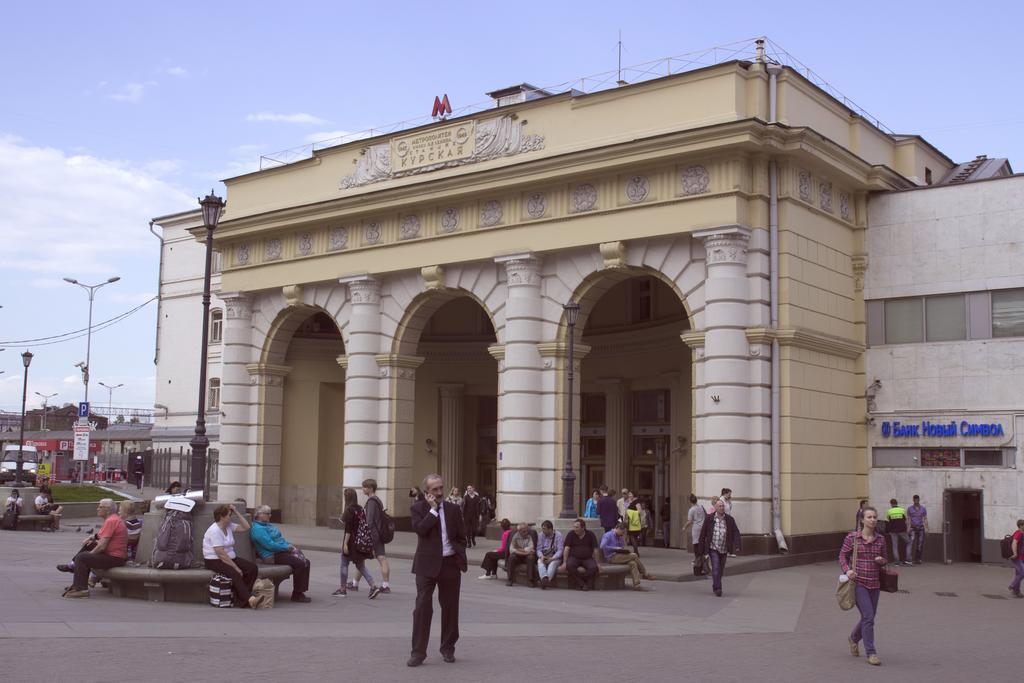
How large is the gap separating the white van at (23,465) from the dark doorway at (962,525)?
42.3 m

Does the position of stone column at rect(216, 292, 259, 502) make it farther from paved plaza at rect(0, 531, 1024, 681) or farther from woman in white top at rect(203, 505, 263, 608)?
woman in white top at rect(203, 505, 263, 608)

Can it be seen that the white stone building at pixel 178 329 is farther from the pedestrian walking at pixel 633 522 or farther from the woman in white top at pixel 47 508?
the pedestrian walking at pixel 633 522

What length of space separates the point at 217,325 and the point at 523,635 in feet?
157

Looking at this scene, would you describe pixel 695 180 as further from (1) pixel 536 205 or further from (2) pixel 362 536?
(2) pixel 362 536

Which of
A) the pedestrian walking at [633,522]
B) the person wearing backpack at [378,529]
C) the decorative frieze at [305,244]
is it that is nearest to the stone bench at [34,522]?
the decorative frieze at [305,244]

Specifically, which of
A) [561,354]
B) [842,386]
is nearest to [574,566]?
[561,354]

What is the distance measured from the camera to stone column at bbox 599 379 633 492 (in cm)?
3647

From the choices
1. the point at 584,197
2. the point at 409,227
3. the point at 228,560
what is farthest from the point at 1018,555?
the point at 409,227

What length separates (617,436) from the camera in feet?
121

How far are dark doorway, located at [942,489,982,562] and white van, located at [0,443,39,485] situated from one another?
139 ft

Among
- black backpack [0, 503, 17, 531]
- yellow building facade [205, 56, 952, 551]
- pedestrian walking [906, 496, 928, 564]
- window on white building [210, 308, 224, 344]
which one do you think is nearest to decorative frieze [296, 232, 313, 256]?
yellow building facade [205, 56, 952, 551]

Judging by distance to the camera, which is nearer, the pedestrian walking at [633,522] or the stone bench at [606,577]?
the stone bench at [606,577]

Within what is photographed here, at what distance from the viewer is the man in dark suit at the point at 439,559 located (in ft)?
40.0

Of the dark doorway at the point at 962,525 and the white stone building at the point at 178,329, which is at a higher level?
the white stone building at the point at 178,329
